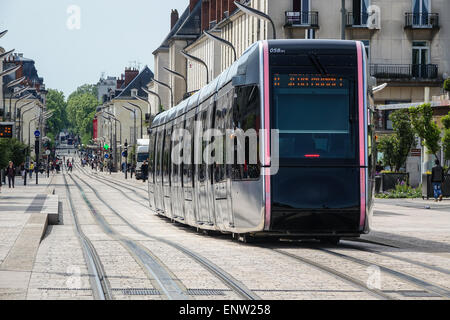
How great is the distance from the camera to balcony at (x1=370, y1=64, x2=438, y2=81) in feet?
201

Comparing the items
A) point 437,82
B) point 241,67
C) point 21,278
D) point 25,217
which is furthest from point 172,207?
point 437,82

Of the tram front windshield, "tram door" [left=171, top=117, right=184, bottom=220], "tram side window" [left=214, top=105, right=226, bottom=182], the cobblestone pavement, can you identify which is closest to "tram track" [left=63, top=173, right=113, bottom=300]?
the cobblestone pavement

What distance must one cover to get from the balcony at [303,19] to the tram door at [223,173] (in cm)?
4389

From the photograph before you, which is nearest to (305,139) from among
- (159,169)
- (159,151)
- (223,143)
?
(223,143)

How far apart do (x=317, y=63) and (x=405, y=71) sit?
47.3 metres

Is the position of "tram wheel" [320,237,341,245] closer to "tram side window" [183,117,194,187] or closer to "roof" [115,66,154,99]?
"tram side window" [183,117,194,187]

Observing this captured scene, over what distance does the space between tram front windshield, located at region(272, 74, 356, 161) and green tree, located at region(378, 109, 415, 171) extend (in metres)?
27.5

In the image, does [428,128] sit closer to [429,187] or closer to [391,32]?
[429,187]

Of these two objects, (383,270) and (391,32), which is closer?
(383,270)

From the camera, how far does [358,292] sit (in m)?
9.95

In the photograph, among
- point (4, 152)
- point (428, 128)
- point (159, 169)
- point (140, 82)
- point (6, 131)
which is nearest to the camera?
point (159, 169)

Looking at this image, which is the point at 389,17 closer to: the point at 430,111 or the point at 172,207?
the point at 430,111

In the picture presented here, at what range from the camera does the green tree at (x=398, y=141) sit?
42406 mm
